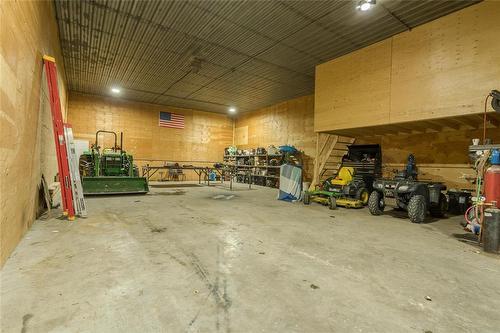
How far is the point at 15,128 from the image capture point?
244 centimetres

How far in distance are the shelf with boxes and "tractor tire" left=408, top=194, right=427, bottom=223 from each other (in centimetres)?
489

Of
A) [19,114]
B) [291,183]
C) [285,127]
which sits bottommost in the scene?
[291,183]

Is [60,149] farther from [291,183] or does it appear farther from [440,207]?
[440,207]

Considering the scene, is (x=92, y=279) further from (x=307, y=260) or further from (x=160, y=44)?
(x=160, y=44)

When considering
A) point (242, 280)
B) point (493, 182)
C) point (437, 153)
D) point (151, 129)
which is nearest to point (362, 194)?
point (437, 153)

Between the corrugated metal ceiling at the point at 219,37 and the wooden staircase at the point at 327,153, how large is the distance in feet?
7.45

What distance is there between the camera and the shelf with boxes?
34.0 feet

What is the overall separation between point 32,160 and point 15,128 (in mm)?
1205

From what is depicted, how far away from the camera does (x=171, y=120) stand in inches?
500

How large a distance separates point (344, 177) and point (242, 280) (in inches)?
191

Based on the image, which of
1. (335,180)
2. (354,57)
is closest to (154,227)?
(335,180)

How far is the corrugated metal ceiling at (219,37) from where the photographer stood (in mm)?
4699

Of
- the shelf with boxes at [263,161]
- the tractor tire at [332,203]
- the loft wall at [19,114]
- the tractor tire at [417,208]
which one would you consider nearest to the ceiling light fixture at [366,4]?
the tractor tire at [417,208]

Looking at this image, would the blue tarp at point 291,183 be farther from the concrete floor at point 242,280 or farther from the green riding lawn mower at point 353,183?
the concrete floor at point 242,280
